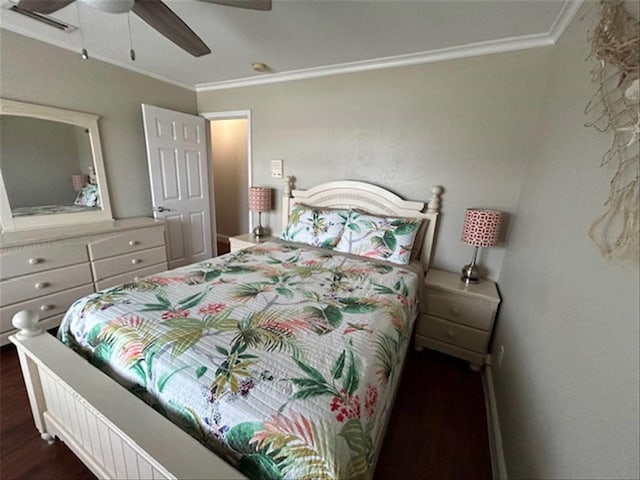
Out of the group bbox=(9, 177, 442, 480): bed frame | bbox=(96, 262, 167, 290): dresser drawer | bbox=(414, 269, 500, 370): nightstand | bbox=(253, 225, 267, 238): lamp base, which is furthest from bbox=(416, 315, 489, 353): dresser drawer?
bbox=(96, 262, 167, 290): dresser drawer

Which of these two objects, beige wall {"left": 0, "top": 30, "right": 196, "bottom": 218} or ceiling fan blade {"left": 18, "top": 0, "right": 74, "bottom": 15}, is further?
beige wall {"left": 0, "top": 30, "right": 196, "bottom": 218}

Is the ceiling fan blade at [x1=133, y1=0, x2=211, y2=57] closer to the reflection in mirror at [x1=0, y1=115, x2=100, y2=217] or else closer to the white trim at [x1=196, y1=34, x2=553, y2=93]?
the white trim at [x1=196, y1=34, x2=553, y2=93]

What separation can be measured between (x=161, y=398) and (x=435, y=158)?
7.94 ft

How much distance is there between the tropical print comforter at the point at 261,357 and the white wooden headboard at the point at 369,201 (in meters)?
0.87

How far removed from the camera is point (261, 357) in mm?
974

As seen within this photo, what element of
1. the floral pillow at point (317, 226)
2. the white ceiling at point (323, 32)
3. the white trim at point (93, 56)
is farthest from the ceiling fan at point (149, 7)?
the floral pillow at point (317, 226)

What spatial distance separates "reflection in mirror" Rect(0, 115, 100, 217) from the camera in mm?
2207

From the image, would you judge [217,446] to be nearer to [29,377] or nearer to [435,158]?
[29,377]

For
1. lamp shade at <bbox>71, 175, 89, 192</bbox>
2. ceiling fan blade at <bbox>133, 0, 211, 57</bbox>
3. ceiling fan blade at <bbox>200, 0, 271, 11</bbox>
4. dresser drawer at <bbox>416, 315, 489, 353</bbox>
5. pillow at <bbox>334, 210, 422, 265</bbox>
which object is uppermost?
ceiling fan blade at <bbox>200, 0, 271, 11</bbox>

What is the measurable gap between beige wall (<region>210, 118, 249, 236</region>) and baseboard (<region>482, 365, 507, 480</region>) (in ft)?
12.8

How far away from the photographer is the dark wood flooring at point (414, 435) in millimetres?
1310

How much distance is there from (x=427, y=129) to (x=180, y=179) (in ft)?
9.17

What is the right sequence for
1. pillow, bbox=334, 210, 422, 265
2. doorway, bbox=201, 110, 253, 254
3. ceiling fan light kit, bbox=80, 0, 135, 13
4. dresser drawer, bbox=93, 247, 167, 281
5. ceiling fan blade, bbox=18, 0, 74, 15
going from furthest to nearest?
doorway, bbox=201, 110, 253, 254 → dresser drawer, bbox=93, 247, 167, 281 → pillow, bbox=334, 210, 422, 265 → ceiling fan blade, bbox=18, 0, 74, 15 → ceiling fan light kit, bbox=80, 0, 135, 13

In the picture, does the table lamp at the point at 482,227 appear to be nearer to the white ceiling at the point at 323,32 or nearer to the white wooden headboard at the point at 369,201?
the white wooden headboard at the point at 369,201
